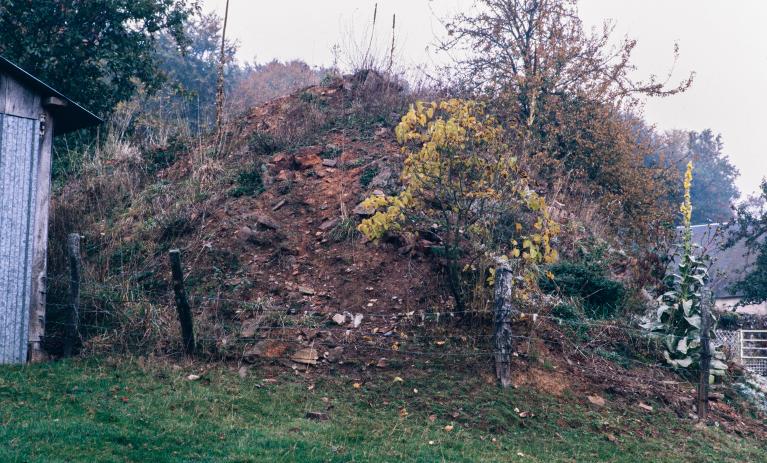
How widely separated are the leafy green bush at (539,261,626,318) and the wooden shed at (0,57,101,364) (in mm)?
7256

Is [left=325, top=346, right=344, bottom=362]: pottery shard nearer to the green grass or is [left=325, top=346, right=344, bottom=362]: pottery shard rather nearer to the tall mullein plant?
the green grass

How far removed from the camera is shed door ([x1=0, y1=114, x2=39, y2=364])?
8570 mm

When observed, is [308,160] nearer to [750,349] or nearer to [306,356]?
[306,356]

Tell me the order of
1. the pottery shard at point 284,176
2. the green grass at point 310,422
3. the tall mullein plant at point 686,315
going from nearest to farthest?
1. the green grass at point 310,422
2. the tall mullein plant at point 686,315
3. the pottery shard at point 284,176

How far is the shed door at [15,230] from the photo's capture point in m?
8.57

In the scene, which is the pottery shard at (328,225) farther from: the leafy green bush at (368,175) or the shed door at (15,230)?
the shed door at (15,230)

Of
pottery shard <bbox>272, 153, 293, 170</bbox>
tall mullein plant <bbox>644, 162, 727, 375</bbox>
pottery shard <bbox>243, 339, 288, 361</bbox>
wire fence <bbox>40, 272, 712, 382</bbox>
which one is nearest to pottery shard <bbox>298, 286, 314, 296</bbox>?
wire fence <bbox>40, 272, 712, 382</bbox>

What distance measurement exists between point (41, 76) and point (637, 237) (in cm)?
1295

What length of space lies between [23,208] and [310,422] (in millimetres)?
4806

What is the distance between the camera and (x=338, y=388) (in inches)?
321

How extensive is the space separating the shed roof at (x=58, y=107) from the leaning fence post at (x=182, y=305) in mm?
2614

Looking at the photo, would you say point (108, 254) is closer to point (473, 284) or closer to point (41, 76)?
point (41, 76)

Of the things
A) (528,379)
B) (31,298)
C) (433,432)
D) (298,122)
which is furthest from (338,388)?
(298,122)

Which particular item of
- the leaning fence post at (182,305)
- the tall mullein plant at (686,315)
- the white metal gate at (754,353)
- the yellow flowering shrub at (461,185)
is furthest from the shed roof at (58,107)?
the white metal gate at (754,353)
